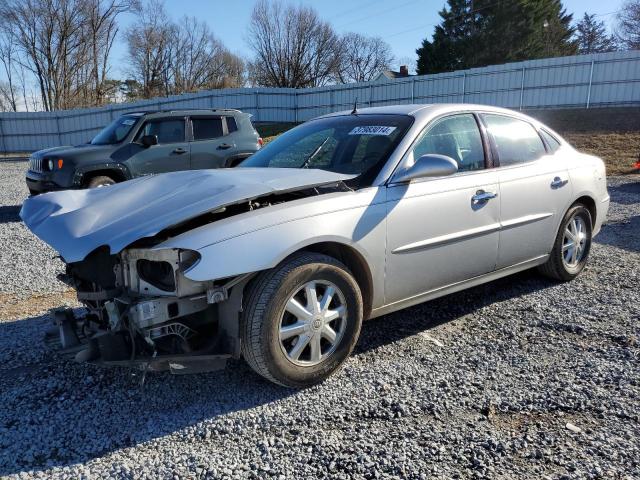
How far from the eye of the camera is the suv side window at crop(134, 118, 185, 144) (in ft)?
31.7

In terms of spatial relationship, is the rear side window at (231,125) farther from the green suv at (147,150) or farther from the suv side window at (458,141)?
the suv side window at (458,141)

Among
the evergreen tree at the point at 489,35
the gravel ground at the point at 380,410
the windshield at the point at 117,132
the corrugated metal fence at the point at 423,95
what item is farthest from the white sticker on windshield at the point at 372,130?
the evergreen tree at the point at 489,35

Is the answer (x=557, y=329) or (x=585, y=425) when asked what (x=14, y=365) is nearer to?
(x=585, y=425)

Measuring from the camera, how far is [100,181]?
906cm

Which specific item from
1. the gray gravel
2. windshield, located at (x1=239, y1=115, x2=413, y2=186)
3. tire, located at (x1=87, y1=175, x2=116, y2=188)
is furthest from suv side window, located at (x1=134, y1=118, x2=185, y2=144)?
windshield, located at (x1=239, y1=115, x2=413, y2=186)

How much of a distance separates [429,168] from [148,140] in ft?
23.6

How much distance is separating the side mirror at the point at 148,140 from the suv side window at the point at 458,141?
6696 millimetres

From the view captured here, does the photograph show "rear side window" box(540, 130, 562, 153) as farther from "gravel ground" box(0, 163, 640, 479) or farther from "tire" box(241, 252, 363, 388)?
"tire" box(241, 252, 363, 388)

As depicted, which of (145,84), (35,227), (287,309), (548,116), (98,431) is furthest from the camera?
(145,84)

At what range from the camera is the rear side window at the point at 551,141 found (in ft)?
15.7

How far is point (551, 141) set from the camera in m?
4.85

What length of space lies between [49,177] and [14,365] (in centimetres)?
642

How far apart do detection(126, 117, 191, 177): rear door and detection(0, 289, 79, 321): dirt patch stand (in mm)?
4707

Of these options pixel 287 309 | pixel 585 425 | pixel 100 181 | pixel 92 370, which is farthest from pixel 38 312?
pixel 100 181
